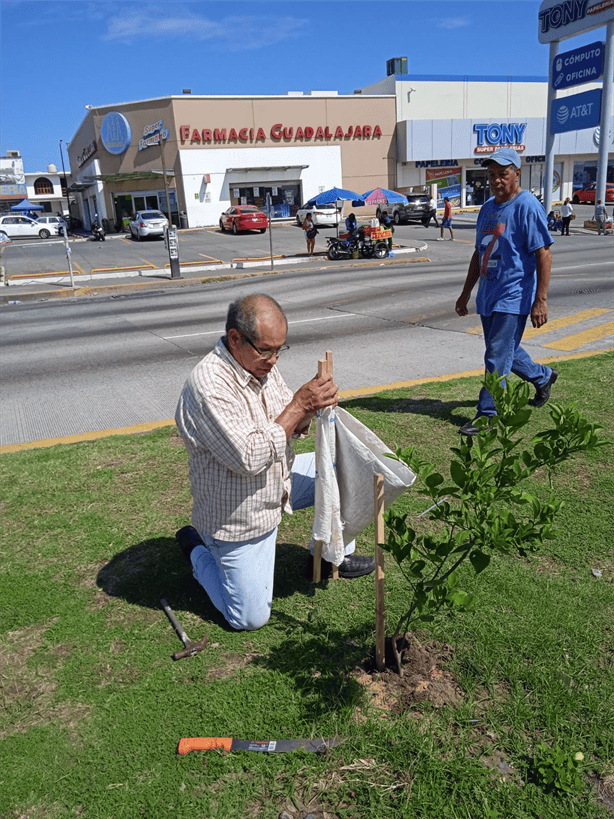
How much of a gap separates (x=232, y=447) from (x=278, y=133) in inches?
1768

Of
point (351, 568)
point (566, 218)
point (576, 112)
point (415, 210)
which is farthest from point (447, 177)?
point (351, 568)

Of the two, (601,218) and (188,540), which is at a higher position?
(601,218)

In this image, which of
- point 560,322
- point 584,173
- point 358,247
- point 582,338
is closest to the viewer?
point 582,338

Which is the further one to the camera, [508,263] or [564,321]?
[564,321]

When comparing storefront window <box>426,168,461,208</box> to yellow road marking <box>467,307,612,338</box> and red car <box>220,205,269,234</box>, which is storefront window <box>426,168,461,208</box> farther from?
yellow road marking <box>467,307,612,338</box>

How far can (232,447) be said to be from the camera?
110 inches

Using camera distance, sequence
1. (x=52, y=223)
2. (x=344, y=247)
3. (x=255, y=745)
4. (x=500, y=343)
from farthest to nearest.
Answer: (x=52, y=223)
(x=344, y=247)
(x=500, y=343)
(x=255, y=745)

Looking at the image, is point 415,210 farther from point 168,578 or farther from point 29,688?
point 29,688

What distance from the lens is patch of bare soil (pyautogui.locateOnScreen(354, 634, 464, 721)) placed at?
8.71 ft

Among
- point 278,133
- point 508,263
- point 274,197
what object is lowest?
point 508,263

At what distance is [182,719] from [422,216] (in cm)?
3823

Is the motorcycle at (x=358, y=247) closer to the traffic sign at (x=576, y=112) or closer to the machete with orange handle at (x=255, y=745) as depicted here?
the traffic sign at (x=576, y=112)

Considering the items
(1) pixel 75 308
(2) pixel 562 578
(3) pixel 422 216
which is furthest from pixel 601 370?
(3) pixel 422 216

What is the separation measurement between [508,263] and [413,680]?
322 centimetres
